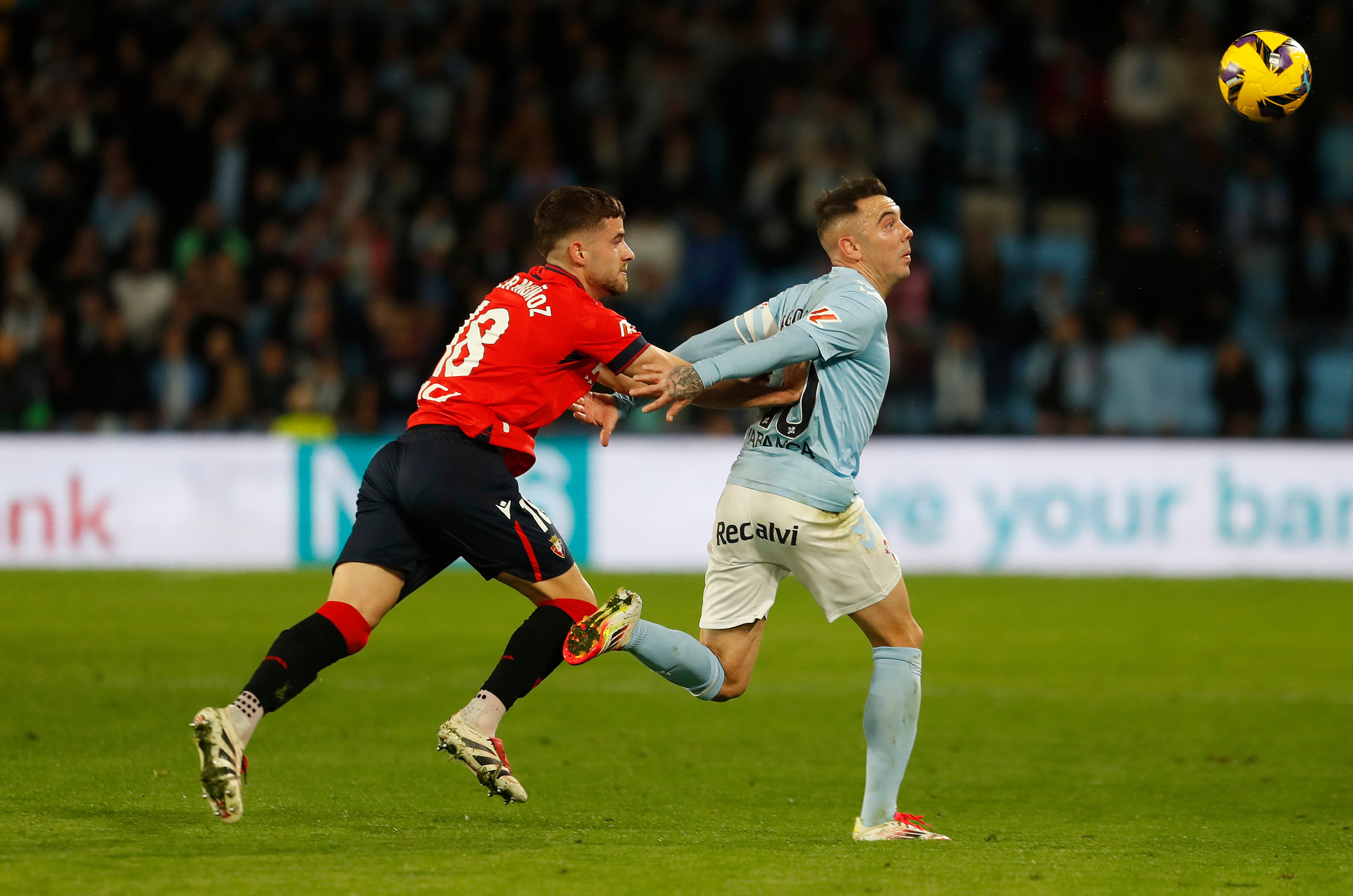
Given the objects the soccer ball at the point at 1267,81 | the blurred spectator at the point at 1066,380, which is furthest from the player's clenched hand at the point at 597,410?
the blurred spectator at the point at 1066,380

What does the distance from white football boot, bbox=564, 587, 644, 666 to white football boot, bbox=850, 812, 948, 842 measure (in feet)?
3.09

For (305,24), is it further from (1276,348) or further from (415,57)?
(1276,348)

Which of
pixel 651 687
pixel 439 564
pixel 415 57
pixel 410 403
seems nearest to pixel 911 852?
pixel 439 564

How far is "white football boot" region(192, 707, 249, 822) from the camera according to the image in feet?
15.0

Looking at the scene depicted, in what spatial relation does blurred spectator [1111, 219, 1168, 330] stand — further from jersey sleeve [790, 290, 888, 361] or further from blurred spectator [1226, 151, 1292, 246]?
jersey sleeve [790, 290, 888, 361]

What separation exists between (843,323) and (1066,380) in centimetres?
968

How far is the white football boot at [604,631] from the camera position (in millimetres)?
5078

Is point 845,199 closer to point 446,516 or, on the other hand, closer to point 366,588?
point 446,516

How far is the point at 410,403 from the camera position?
48.4ft

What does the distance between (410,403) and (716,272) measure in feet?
10.7

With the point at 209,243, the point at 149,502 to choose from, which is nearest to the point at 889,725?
the point at 149,502

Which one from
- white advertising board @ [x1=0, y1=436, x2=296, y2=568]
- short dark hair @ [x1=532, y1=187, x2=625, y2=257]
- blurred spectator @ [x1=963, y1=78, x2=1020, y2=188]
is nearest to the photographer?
short dark hair @ [x1=532, y1=187, x2=625, y2=257]

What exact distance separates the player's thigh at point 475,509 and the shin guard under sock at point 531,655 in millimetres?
117

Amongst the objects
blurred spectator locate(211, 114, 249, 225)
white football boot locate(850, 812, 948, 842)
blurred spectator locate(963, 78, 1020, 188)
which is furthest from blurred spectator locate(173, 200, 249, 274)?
white football boot locate(850, 812, 948, 842)
